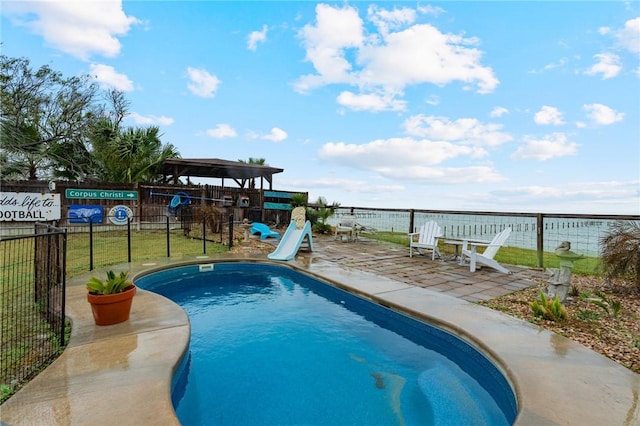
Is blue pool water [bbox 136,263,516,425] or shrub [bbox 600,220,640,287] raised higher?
shrub [bbox 600,220,640,287]

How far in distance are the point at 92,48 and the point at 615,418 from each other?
1410 cm

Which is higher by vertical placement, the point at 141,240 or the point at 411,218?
the point at 411,218

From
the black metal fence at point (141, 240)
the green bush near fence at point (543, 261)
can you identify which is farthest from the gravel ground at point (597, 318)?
the black metal fence at point (141, 240)

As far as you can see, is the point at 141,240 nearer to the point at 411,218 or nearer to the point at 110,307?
the point at 110,307

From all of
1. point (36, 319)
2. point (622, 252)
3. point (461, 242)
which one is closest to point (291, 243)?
point (461, 242)

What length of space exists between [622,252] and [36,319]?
7542 millimetres

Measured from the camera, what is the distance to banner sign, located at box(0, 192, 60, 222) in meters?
6.20

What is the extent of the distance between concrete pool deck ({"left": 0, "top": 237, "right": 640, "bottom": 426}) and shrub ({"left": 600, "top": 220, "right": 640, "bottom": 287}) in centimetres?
156

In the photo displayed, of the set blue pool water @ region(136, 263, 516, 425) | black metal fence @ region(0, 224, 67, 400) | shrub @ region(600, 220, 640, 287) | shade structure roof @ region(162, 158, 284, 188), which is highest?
shade structure roof @ region(162, 158, 284, 188)

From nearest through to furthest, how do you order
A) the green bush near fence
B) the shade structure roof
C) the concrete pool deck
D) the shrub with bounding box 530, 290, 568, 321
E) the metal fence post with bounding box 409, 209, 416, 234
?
the concrete pool deck < the shrub with bounding box 530, 290, 568, 321 < the green bush near fence < the metal fence post with bounding box 409, 209, 416, 234 < the shade structure roof

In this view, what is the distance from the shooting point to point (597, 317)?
3535mm

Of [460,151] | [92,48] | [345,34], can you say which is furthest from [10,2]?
[460,151]

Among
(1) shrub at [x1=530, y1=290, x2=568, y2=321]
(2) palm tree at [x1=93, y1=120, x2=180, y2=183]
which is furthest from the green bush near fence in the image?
(2) palm tree at [x1=93, y1=120, x2=180, y2=183]

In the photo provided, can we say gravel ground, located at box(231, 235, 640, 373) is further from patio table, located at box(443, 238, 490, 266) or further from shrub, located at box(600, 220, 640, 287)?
patio table, located at box(443, 238, 490, 266)
